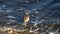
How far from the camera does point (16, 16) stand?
10258 mm

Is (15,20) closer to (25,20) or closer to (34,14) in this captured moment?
(25,20)

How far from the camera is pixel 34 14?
10.6 metres

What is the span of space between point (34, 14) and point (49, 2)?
90.4 inches

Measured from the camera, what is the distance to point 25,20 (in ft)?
29.9

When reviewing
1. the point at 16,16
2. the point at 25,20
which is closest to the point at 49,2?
the point at 16,16

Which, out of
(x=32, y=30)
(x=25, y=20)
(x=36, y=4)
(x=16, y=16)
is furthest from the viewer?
(x=36, y=4)

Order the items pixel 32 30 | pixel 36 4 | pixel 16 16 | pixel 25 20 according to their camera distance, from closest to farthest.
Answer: pixel 32 30, pixel 25 20, pixel 16 16, pixel 36 4

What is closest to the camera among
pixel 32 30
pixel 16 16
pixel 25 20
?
pixel 32 30

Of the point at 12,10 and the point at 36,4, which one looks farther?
the point at 36,4

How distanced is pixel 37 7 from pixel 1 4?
230 cm

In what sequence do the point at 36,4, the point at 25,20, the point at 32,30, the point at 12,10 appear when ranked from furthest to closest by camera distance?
the point at 36,4, the point at 12,10, the point at 25,20, the point at 32,30

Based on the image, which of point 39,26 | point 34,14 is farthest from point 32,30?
point 34,14

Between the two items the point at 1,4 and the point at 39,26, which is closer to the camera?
the point at 39,26

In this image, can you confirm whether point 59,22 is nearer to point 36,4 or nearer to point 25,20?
point 25,20
